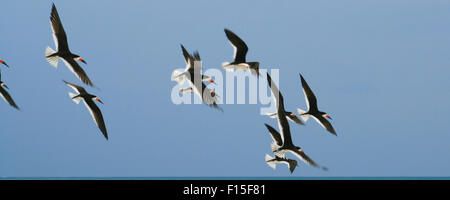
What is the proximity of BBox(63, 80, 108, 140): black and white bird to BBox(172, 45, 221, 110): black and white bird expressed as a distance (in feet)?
6.99

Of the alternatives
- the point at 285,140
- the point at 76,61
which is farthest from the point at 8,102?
the point at 285,140

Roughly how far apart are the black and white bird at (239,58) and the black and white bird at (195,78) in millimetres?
854

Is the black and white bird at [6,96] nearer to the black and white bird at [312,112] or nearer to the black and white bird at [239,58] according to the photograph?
the black and white bird at [239,58]

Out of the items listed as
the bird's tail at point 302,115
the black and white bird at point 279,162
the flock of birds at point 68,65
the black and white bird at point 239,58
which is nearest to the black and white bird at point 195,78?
the black and white bird at point 239,58

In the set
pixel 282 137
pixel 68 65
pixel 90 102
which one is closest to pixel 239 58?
pixel 282 137

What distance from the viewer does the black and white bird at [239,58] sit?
12.5m

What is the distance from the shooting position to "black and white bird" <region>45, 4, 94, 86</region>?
11.9m

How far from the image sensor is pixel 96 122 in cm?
1287

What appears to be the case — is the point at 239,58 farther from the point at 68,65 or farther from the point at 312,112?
the point at 68,65

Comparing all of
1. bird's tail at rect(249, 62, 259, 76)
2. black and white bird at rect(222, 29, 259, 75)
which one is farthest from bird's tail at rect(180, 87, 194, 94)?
bird's tail at rect(249, 62, 259, 76)

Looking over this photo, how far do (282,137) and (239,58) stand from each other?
2000mm
